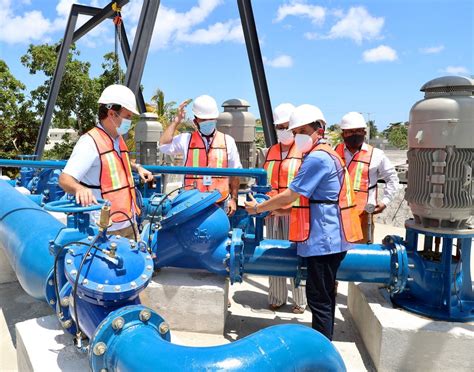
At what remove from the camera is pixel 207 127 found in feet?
10.8

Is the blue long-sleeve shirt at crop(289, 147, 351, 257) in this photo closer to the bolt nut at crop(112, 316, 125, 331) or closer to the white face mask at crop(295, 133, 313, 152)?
the white face mask at crop(295, 133, 313, 152)

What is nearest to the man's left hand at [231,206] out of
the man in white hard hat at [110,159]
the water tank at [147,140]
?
the man in white hard hat at [110,159]

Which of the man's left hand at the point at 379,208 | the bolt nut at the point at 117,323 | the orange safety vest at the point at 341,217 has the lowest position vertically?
the bolt nut at the point at 117,323

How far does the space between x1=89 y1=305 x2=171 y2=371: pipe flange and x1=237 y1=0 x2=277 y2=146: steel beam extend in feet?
15.4

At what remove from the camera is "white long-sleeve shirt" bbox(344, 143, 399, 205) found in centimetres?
346

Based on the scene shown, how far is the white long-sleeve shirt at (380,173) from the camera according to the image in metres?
3.46

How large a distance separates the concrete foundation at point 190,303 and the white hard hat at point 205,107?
1.30 meters

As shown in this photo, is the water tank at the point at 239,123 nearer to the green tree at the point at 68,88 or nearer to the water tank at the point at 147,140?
the water tank at the point at 147,140

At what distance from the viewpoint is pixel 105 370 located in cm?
A: 135

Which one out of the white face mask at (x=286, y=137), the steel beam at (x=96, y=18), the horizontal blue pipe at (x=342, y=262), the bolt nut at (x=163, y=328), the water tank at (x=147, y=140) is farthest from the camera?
the steel beam at (x=96, y=18)

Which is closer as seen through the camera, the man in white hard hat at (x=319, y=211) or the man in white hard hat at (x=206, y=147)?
the man in white hard hat at (x=319, y=211)

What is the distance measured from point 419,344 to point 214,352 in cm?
162

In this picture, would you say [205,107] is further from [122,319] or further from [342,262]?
[122,319]

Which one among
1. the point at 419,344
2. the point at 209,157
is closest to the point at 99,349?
the point at 419,344
